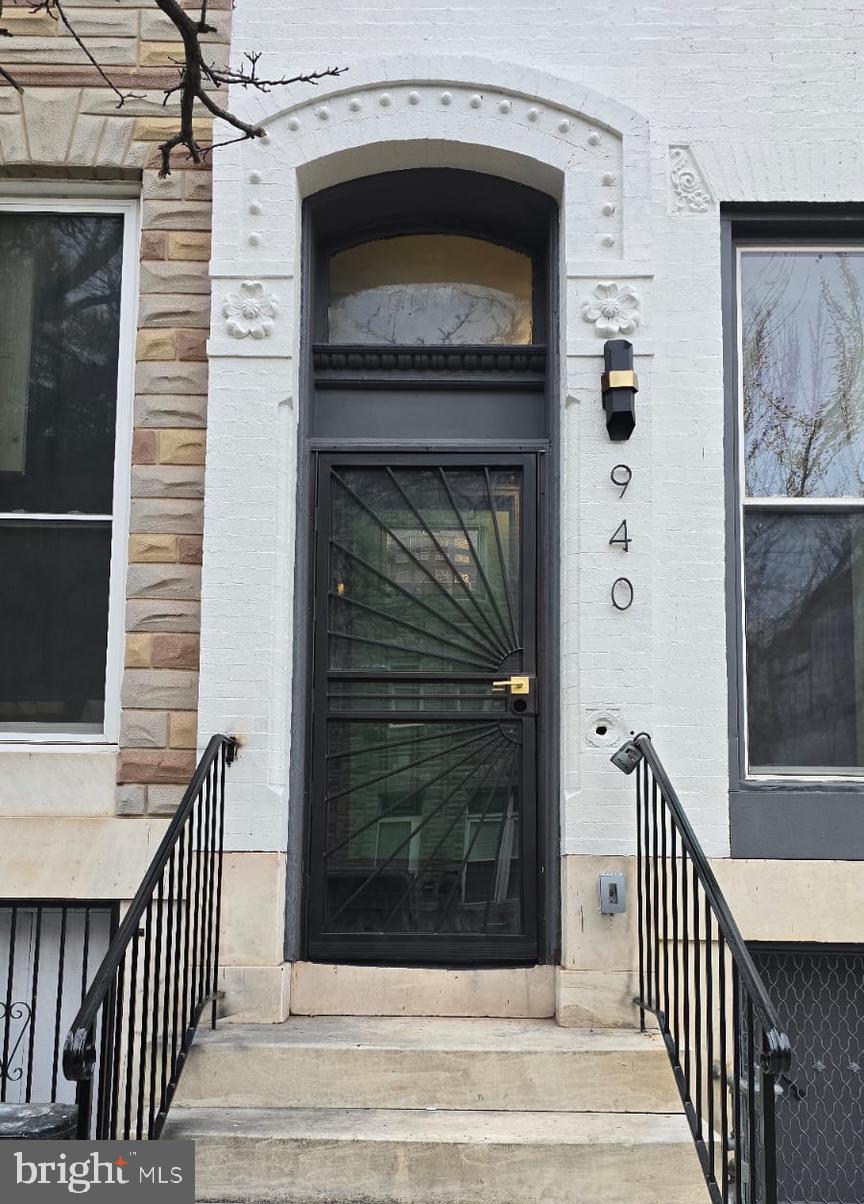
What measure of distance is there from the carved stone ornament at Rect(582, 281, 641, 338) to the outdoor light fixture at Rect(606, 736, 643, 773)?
5.51 feet

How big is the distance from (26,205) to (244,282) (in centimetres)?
111

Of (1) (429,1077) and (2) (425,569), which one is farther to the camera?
(2) (425,569)

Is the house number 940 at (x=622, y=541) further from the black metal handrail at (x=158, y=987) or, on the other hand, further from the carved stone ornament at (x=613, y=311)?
the black metal handrail at (x=158, y=987)

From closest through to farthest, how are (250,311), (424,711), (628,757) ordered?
(628,757), (250,311), (424,711)

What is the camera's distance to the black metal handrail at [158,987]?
3.44 meters

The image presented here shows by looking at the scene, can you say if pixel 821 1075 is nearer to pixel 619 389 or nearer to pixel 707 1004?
pixel 707 1004

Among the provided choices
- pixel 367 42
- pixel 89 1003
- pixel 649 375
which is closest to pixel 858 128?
pixel 649 375

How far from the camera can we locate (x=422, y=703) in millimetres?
5246

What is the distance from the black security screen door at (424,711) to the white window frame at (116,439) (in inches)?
31.8

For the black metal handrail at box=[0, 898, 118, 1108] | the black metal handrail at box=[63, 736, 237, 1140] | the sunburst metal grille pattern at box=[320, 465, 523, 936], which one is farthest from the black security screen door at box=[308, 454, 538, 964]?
the black metal handrail at box=[0, 898, 118, 1108]

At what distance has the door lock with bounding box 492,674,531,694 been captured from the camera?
5.17 m

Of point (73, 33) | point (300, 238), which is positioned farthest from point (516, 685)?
point (73, 33)

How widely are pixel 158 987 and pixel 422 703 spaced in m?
1.74

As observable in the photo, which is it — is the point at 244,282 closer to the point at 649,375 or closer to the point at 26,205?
the point at 26,205
